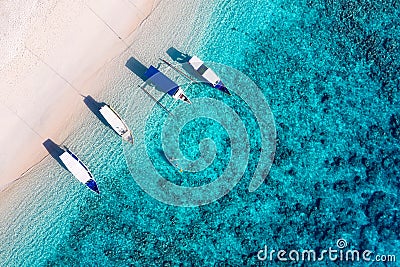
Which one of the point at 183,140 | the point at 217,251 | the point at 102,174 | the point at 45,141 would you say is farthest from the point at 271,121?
the point at 45,141

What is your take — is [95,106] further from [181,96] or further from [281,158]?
[281,158]

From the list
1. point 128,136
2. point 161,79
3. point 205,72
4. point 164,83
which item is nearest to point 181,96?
point 164,83

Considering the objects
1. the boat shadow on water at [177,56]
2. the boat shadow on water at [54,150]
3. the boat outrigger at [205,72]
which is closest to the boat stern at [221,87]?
the boat outrigger at [205,72]

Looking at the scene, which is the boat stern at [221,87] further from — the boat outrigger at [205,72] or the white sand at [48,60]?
the white sand at [48,60]

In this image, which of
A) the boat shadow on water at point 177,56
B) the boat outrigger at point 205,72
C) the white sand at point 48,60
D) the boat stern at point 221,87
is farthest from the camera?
the boat shadow on water at point 177,56

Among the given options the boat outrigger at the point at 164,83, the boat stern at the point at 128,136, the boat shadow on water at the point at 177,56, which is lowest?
the boat stern at the point at 128,136
